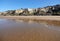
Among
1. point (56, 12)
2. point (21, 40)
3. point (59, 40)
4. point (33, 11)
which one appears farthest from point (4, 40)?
point (33, 11)

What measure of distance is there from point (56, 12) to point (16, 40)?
50.6 meters

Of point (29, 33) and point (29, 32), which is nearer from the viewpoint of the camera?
point (29, 33)

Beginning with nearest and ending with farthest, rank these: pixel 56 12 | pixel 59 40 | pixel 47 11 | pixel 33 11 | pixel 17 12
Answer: pixel 59 40 → pixel 56 12 → pixel 47 11 → pixel 33 11 → pixel 17 12

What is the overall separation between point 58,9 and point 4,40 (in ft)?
173

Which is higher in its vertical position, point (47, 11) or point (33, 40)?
point (33, 40)

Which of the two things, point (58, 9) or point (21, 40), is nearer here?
point (21, 40)

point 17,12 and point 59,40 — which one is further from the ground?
point 59,40

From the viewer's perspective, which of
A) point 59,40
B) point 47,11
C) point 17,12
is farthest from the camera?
point 17,12

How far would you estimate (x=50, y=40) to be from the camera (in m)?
5.84

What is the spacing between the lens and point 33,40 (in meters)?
5.84

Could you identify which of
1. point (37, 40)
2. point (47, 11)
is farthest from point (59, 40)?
point (47, 11)

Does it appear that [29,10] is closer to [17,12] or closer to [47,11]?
[17,12]

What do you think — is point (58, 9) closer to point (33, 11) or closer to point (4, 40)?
point (33, 11)

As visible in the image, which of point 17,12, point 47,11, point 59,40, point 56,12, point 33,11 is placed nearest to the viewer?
point 59,40
